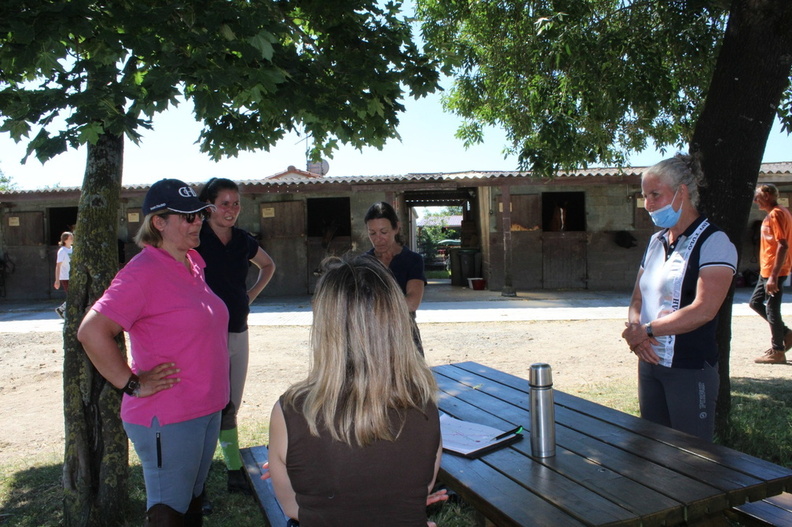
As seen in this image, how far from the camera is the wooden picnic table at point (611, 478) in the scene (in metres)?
1.76

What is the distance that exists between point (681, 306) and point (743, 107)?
6.48 ft

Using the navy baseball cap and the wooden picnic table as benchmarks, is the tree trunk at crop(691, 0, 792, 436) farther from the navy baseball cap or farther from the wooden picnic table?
the navy baseball cap

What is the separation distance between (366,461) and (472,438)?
0.94m

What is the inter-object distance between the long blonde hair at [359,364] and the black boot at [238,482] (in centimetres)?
235

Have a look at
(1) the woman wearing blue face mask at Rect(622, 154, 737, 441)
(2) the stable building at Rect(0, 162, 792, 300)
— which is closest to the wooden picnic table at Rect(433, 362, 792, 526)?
(1) the woman wearing blue face mask at Rect(622, 154, 737, 441)

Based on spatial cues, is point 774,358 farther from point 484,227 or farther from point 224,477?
point 484,227

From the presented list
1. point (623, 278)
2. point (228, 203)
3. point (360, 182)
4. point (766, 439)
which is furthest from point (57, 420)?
point (623, 278)

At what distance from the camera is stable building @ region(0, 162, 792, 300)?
47.6 ft

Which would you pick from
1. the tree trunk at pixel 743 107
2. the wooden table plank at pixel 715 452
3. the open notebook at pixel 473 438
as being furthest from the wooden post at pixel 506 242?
the open notebook at pixel 473 438

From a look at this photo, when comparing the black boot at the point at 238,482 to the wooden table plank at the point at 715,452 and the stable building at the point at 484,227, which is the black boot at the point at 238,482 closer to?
the wooden table plank at the point at 715,452

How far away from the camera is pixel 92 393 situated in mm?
3203

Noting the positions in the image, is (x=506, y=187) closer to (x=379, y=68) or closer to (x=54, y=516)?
(x=379, y=68)

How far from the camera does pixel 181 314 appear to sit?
7.79ft

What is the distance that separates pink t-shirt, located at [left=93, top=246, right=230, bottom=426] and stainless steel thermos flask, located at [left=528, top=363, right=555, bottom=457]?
125 cm
